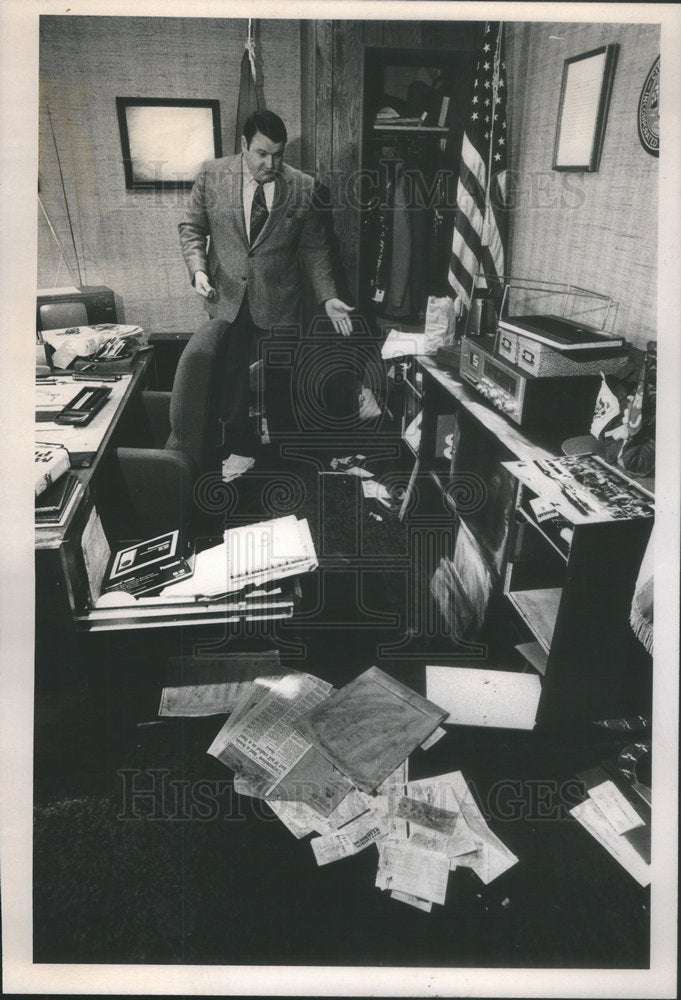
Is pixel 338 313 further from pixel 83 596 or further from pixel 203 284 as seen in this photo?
pixel 83 596

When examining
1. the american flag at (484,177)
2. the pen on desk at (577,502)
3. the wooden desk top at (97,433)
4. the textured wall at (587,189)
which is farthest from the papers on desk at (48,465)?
the american flag at (484,177)

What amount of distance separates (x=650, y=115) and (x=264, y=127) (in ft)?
3.94

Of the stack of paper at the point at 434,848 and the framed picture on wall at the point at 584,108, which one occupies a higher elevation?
the framed picture on wall at the point at 584,108

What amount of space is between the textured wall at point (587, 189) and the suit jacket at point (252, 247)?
0.88m

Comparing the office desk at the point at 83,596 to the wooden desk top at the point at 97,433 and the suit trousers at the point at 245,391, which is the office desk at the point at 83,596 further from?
the suit trousers at the point at 245,391

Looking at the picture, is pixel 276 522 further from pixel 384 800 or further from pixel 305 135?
pixel 305 135

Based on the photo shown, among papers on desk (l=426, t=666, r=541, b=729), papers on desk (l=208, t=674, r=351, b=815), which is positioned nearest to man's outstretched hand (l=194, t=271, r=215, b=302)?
papers on desk (l=208, t=674, r=351, b=815)

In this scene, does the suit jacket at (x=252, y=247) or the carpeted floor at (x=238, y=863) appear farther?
the suit jacket at (x=252, y=247)

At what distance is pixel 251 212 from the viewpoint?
2.09 m

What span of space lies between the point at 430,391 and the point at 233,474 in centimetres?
101

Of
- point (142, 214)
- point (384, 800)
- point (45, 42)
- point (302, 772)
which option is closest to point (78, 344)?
point (142, 214)

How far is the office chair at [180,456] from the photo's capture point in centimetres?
180

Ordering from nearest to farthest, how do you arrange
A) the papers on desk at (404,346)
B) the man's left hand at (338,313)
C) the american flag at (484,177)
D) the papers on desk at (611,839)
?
the papers on desk at (611,839) → the american flag at (484,177) → the man's left hand at (338,313) → the papers on desk at (404,346)

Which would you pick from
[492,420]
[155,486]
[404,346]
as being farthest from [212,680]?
[404,346]
